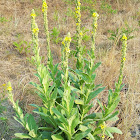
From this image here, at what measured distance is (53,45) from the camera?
4.73 m

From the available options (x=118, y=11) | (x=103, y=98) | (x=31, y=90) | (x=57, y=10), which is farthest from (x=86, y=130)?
(x=118, y=11)

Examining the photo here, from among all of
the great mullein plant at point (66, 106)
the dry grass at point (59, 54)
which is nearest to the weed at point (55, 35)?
the dry grass at point (59, 54)

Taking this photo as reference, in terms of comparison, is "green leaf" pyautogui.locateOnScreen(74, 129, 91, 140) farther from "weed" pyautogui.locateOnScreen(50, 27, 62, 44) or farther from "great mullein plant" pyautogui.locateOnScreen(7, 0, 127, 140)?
"weed" pyautogui.locateOnScreen(50, 27, 62, 44)

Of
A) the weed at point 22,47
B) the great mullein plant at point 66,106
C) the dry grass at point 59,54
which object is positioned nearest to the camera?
the great mullein plant at point 66,106

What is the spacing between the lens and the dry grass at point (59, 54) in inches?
117

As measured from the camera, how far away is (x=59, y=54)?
4.34m

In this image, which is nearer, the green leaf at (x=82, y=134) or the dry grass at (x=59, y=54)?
the green leaf at (x=82, y=134)

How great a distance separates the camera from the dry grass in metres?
2.96

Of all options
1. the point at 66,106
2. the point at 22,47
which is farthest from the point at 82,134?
the point at 22,47

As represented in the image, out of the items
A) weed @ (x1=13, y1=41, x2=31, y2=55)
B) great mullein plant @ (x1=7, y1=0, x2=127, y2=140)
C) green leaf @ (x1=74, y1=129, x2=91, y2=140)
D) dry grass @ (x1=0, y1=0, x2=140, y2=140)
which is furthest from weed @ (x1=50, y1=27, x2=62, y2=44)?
green leaf @ (x1=74, y1=129, x2=91, y2=140)

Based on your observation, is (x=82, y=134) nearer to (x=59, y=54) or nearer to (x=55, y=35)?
(x=59, y=54)

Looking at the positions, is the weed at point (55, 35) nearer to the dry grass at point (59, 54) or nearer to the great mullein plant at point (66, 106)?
the dry grass at point (59, 54)

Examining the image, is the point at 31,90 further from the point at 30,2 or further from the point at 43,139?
the point at 30,2

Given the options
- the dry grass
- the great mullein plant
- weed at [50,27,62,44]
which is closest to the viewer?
the great mullein plant
